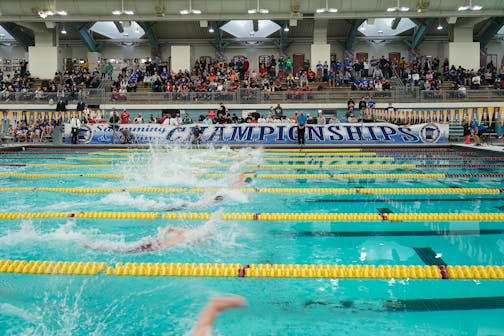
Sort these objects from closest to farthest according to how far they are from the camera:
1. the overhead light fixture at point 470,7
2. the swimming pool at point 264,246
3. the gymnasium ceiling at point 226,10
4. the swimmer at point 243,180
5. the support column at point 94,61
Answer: the swimming pool at point 264,246 < the swimmer at point 243,180 < the overhead light fixture at point 470,7 < the gymnasium ceiling at point 226,10 < the support column at point 94,61

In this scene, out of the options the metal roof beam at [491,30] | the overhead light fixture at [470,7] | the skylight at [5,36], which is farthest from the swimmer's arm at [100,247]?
the skylight at [5,36]

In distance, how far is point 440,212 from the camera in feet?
20.6

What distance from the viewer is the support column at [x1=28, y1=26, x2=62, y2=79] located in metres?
26.0

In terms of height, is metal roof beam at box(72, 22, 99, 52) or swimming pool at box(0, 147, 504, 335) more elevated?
metal roof beam at box(72, 22, 99, 52)

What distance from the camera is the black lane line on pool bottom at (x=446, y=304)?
3393 millimetres

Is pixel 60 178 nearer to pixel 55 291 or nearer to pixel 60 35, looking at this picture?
pixel 55 291

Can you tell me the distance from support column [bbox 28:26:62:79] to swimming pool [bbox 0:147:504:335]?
18087mm

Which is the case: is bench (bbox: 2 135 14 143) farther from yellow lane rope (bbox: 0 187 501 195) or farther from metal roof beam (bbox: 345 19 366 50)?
metal roof beam (bbox: 345 19 366 50)

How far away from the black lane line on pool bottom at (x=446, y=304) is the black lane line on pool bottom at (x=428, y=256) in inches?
31.1

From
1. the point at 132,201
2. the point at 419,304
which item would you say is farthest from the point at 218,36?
the point at 419,304

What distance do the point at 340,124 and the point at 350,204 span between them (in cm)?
949

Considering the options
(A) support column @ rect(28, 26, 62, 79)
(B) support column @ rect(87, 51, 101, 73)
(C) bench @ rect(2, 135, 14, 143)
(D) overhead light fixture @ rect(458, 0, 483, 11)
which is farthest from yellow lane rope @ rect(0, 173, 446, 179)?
(B) support column @ rect(87, 51, 101, 73)

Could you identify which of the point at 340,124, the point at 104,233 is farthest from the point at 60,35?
the point at 104,233

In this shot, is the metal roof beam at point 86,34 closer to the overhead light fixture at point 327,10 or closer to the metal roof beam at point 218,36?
the metal roof beam at point 218,36
